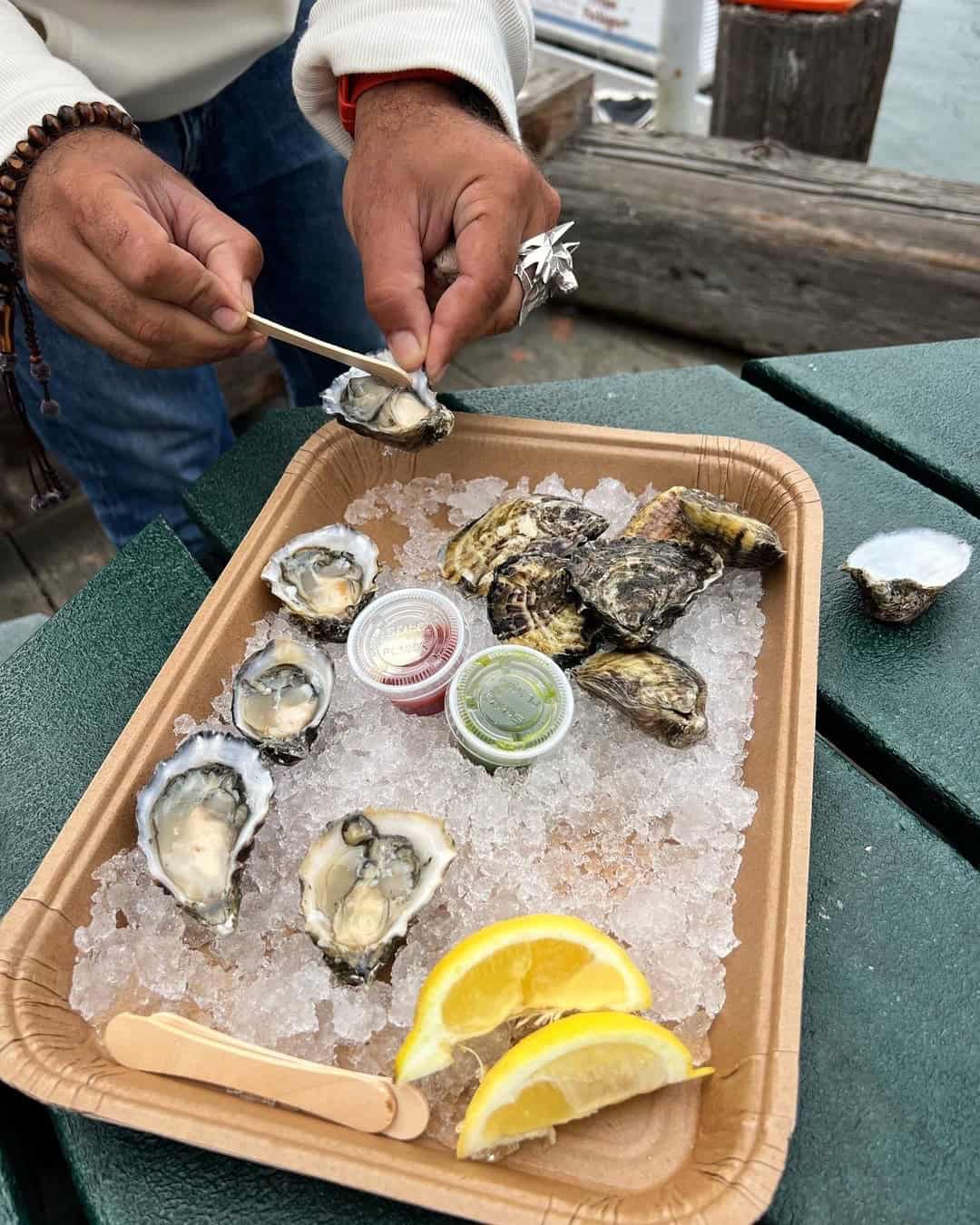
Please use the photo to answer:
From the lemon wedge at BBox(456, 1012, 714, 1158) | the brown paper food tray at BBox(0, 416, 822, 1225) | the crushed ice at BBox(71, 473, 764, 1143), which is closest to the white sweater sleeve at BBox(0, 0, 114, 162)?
the brown paper food tray at BBox(0, 416, 822, 1225)

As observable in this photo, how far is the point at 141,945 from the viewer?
95 cm

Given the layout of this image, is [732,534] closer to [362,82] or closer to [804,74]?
[362,82]

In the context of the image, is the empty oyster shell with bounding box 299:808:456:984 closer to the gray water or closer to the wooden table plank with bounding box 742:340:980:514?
the wooden table plank with bounding box 742:340:980:514

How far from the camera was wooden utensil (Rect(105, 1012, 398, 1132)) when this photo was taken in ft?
2.53

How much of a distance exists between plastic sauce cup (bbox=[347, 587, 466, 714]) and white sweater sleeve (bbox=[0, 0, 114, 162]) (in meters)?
0.76

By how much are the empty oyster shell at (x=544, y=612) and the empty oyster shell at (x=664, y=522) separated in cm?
15

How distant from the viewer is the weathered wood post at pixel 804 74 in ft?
8.93

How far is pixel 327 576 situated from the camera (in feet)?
4.20

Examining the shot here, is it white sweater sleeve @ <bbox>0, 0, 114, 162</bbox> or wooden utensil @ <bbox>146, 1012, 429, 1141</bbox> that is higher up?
white sweater sleeve @ <bbox>0, 0, 114, 162</bbox>

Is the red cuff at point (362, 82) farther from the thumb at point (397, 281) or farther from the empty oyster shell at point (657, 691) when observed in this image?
the empty oyster shell at point (657, 691)

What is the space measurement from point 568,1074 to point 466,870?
27cm

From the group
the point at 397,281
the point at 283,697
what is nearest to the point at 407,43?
the point at 397,281

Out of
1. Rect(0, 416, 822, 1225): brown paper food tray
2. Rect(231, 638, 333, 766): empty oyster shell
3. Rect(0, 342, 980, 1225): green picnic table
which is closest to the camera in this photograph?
Rect(0, 416, 822, 1225): brown paper food tray

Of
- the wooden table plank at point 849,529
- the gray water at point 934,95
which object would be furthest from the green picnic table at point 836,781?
the gray water at point 934,95
